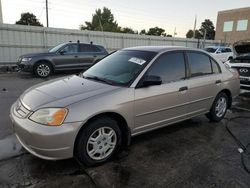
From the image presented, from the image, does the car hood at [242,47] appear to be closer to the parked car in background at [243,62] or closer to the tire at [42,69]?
the parked car in background at [243,62]

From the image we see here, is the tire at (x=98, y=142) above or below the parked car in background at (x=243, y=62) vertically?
below

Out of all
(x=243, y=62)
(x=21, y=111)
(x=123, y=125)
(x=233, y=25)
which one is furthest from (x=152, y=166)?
(x=233, y=25)

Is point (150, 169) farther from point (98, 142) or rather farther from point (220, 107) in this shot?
point (220, 107)

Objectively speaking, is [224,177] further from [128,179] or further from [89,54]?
[89,54]

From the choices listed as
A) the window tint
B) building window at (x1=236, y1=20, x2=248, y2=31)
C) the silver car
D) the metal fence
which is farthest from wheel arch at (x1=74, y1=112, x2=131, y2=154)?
building window at (x1=236, y1=20, x2=248, y2=31)

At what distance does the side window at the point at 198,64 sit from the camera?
4176 mm

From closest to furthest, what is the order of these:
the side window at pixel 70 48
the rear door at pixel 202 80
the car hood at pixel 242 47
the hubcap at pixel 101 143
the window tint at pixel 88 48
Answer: the hubcap at pixel 101 143
the rear door at pixel 202 80
the car hood at pixel 242 47
the side window at pixel 70 48
the window tint at pixel 88 48

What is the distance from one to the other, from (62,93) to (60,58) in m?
8.06

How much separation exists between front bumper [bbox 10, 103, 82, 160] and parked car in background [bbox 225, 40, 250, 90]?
20.0 feet

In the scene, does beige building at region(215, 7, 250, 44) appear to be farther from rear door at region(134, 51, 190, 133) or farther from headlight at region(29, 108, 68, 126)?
headlight at region(29, 108, 68, 126)

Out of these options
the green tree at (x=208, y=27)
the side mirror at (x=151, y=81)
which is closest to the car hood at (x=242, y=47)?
the side mirror at (x=151, y=81)

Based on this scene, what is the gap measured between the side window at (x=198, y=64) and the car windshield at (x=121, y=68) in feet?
2.90

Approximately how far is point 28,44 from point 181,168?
12.6 metres

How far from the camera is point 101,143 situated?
3074 mm
